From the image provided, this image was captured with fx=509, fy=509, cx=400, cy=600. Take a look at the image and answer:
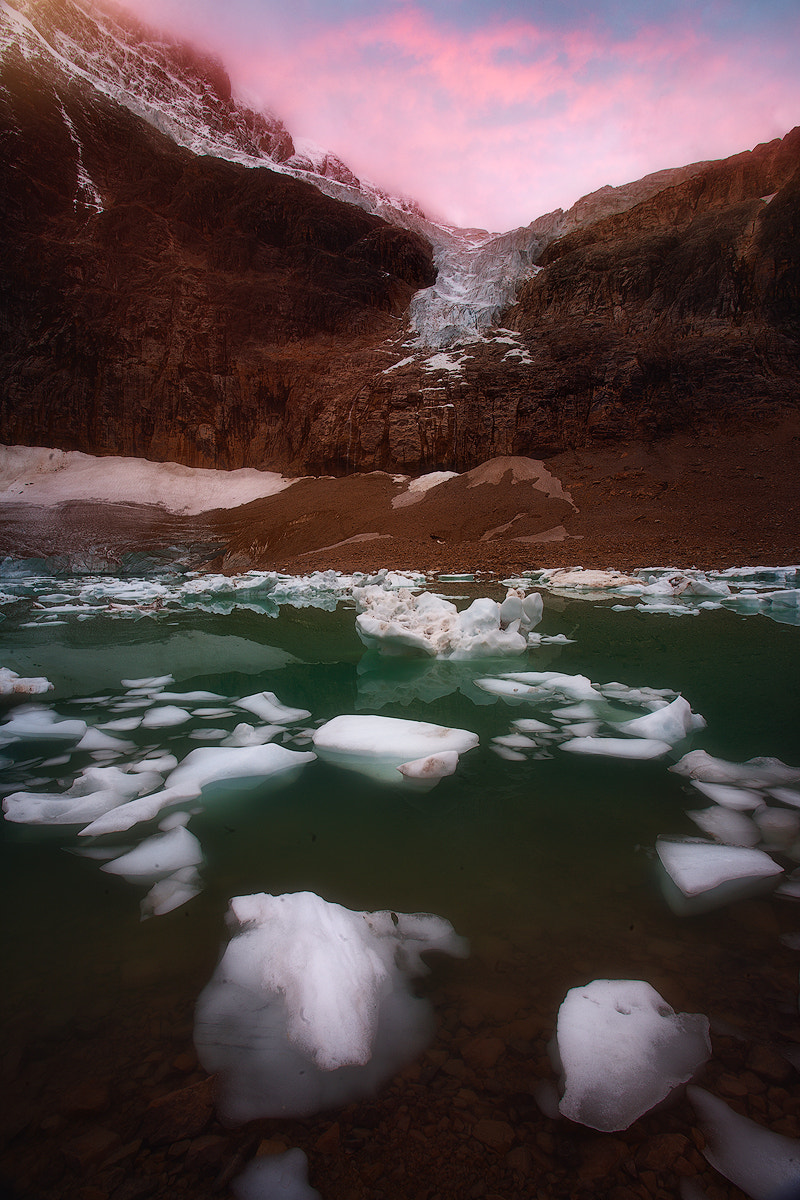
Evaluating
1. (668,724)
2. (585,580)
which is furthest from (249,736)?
(585,580)

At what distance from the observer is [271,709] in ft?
10.9

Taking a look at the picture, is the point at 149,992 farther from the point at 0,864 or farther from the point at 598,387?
the point at 598,387

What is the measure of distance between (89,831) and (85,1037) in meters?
0.91

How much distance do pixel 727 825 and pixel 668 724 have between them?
870mm

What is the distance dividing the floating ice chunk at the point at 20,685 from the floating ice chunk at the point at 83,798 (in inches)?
73.7

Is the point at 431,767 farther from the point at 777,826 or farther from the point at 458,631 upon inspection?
the point at 458,631

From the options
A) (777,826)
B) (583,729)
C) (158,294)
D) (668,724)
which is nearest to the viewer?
(777,826)

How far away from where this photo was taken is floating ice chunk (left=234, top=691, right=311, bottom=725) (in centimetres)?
318

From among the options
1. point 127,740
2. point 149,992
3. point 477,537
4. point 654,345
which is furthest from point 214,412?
point 149,992

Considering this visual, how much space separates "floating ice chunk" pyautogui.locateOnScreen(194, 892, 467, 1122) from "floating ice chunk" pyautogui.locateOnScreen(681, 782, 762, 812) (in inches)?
53.2

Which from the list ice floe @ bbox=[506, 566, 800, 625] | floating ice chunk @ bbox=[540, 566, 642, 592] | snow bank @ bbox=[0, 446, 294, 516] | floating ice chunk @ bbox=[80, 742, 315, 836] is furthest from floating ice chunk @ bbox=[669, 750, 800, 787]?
snow bank @ bbox=[0, 446, 294, 516]

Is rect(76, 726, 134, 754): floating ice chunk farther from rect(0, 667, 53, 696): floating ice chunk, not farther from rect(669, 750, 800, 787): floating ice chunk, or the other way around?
rect(669, 750, 800, 787): floating ice chunk

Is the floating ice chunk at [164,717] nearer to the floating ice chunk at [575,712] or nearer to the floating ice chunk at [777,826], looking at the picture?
the floating ice chunk at [575,712]

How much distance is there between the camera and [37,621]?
8.03 meters
